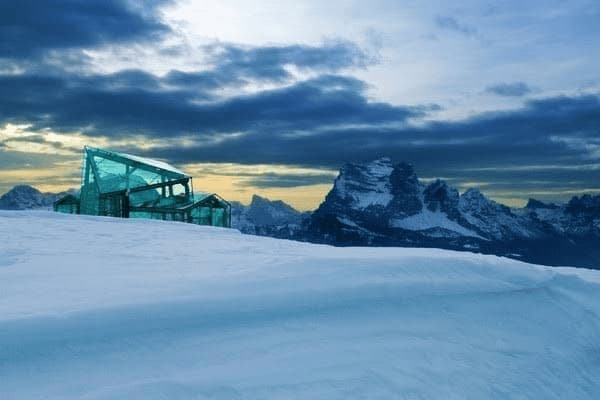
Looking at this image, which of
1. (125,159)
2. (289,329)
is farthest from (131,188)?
(289,329)

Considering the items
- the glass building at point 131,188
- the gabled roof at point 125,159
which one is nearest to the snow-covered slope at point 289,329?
the glass building at point 131,188

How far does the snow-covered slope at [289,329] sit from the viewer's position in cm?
337

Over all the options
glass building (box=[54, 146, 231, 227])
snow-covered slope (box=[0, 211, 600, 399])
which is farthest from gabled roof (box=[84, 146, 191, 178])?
snow-covered slope (box=[0, 211, 600, 399])

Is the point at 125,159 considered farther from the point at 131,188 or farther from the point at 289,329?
the point at 289,329

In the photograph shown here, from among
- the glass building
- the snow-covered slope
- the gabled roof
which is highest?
the gabled roof

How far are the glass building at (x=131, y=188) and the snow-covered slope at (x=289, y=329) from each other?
23.0 metres

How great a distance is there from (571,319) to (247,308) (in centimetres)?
372

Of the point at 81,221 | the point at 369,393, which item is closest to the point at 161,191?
the point at 81,221

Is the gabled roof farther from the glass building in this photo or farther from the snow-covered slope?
the snow-covered slope

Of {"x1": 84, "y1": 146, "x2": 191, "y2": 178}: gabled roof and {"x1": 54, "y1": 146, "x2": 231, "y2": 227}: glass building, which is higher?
{"x1": 84, "y1": 146, "x2": 191, "y2": 178}: gabled roof

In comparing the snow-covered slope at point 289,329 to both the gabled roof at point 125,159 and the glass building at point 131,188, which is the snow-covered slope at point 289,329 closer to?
the glass building at point 131,188

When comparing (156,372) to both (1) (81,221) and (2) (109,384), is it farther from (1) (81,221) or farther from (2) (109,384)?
(1) (81,221)

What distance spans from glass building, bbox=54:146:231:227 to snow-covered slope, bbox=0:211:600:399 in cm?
2298

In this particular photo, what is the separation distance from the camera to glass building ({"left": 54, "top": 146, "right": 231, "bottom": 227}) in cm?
2905
